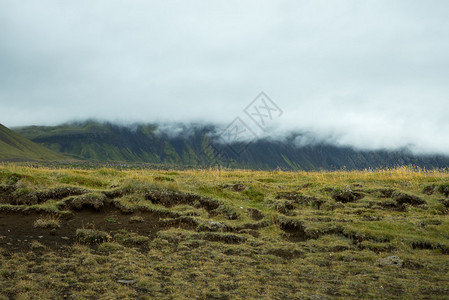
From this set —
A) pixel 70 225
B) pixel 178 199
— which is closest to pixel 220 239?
pixel 178 199

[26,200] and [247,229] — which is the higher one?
[26,200]

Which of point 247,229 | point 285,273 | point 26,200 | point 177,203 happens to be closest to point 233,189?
point 177,203

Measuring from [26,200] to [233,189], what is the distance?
1238cm

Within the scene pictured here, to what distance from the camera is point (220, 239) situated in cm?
1232

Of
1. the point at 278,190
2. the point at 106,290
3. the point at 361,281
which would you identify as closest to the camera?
the point at 106,290

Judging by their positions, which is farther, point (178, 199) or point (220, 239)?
point (178, 199)

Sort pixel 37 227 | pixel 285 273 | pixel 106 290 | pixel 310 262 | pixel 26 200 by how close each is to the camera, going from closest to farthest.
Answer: pixel 106 290, pixel 285 273, pixel 310 262, pixel 37 227, pixel 26 200

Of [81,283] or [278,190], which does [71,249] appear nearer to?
[81,283]

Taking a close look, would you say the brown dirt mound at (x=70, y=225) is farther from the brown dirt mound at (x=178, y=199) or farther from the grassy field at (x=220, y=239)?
the brown dirt mound at (x=178, y=199)

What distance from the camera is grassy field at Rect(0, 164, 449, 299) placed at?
25.8ft

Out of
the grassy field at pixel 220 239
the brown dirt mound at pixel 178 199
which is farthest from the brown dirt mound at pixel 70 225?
the brown dirt mound at pixel 178 199

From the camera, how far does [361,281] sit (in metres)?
8.39

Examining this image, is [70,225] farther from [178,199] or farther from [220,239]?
[220,239]

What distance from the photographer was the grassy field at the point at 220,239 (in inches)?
310
